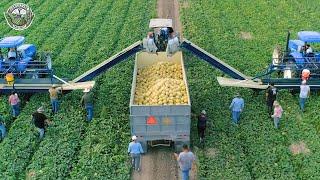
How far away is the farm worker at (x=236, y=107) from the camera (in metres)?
18.6

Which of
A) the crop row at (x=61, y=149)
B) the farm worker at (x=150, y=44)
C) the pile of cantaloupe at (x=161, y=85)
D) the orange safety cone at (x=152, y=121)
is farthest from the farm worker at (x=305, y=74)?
the crop row at (x=61, y=149)

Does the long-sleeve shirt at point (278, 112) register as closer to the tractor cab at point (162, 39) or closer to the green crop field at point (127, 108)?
the green crop field at point (127, 108)

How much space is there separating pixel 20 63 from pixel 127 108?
5239 mm

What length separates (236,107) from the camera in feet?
61.4

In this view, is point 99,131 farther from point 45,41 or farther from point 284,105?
point 45,41

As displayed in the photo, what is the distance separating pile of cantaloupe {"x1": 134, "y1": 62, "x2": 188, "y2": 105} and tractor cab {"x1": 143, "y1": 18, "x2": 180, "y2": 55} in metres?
0.80

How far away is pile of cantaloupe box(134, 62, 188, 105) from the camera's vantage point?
684 inches

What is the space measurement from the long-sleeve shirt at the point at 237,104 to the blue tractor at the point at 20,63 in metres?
7.71

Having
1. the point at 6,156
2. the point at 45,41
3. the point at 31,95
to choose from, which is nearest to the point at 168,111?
the point at 6,156

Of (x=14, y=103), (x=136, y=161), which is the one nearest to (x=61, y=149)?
(x=136, y=161)

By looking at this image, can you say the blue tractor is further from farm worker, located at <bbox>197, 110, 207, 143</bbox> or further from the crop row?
farm worker, located at <bbox>197, 110, 207, 143</bbox>

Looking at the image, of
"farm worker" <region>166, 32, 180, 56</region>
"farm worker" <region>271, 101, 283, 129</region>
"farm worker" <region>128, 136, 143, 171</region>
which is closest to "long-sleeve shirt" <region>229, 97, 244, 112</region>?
"farm worker" <region>271, 101, 283, 129</region>

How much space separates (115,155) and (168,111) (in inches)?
96.6

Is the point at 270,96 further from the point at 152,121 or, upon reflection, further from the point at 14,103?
the point at 14,103
